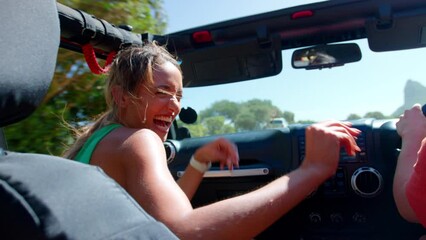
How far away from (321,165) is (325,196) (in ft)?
3.47

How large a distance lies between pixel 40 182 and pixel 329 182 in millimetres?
2173

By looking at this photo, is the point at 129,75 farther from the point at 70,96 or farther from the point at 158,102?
the point at 70,96

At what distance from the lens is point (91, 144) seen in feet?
5.79

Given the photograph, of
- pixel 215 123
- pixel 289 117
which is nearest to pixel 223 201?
pixel 289 117

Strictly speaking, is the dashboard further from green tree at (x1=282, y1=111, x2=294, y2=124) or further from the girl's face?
the girl's face

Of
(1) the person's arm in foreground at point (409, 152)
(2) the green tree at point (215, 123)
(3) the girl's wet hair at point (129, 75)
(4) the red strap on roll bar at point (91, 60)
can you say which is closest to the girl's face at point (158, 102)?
(3) the girl's wet hair at point (129, 75)

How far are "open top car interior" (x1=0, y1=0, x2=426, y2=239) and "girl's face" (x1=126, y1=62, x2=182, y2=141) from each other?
53cm

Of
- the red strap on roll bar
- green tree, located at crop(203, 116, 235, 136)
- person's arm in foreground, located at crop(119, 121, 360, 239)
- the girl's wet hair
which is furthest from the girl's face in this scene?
green tree, located at crop(203, 116, 235, 136)

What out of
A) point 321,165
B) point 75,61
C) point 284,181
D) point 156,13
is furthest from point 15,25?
point 156,13

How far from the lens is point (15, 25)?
693mm

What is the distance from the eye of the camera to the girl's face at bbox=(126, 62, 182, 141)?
6.46 feet

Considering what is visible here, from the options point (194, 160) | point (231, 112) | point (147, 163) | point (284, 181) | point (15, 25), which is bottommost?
point (231, 112)

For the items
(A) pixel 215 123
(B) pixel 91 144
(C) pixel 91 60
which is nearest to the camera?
(B) pixel 91 144

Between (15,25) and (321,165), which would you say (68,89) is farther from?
(15,25)
